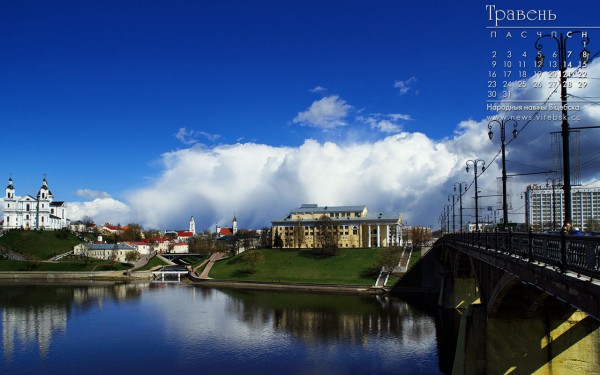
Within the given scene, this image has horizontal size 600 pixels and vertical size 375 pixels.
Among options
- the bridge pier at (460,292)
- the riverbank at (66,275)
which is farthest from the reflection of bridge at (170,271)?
the bridge pier at (460,292)

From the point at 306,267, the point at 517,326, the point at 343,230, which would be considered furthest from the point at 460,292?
the point at 343,230

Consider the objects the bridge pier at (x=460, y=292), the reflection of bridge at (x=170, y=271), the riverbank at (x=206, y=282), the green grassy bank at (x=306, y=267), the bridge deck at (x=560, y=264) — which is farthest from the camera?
the reflection of bridge at (x=170, y=271)

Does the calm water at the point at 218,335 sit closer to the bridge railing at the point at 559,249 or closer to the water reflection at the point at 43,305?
the water reflection at the point at 43,305

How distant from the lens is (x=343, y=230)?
475 feet

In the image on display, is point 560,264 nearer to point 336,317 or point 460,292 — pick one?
point 336,317

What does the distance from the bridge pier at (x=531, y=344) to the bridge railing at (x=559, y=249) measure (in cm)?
640

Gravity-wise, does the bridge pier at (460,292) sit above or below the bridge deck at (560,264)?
below

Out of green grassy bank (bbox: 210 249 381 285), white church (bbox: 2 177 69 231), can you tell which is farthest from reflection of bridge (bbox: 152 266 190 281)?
white church (bbox: 2 177 69 231)

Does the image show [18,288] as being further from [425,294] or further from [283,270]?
[425,294]

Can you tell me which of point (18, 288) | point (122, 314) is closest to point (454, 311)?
point (122, 314)

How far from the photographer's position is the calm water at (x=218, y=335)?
1690 inches

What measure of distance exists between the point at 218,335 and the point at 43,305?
38.9 metres

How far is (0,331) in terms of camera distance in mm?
57812

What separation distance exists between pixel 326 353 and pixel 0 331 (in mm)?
40014
